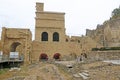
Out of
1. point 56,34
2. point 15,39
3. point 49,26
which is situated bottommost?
point 15,39

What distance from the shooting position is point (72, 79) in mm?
17016

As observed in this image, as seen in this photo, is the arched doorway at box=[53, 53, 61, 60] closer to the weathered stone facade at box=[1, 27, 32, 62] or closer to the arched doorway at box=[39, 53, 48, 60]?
the arched doorway at box=[39, 53, 48, 60]

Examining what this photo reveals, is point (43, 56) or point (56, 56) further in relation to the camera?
point (56, 56)

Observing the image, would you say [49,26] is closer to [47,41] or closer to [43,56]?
[47,41]

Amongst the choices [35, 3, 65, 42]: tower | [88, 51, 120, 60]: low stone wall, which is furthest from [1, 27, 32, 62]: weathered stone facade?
[88, 51, 120, 60]: low stone wall

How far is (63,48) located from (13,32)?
10103mm

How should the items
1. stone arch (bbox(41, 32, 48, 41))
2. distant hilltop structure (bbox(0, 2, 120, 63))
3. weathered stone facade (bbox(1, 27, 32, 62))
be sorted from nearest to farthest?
weathered stone facade (bbox(1, 27, 32, 62)), distant hilltop structure (bbox(0, 2, 120, 63)), stone arch (bbox(41, 32, 48, 41))

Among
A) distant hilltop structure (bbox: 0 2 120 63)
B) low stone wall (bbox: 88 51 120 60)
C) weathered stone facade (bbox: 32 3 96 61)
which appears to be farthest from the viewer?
weathered stone facade (bbox: 32 3 96 61)

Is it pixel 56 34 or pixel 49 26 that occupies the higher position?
pixel 49 26

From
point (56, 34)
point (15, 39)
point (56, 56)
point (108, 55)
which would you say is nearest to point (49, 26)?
point (56, 34)

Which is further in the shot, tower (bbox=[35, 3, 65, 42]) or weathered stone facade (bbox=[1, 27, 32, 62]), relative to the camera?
tower (bbox=[35, 3, 65, 42])

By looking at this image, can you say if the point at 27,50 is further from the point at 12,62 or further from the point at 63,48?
the point at 63,48

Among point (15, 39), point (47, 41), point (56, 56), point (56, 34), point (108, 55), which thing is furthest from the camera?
point (56, 34)

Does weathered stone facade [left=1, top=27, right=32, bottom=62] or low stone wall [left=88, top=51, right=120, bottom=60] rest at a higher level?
weathered stone facade [left=1, top=27, right=32, bottom=62]
